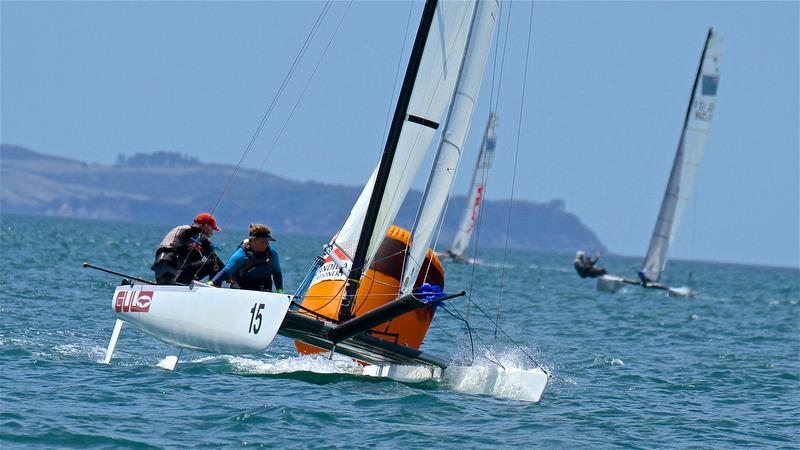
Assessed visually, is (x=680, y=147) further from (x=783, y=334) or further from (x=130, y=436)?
(x=130, y=436)

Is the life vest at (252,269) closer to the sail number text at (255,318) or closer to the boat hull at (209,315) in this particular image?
the boat hull at (209,315)

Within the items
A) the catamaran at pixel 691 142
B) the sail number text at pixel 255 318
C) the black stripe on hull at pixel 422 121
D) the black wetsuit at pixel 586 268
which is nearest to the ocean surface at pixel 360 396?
the sail number text at pixel 255 318

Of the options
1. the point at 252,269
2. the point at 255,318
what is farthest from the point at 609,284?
the point at 255,318

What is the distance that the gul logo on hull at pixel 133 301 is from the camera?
12523 mm

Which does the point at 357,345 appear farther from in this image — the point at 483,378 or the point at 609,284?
the point at 609,284

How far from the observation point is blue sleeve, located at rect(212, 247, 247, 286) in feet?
41.0

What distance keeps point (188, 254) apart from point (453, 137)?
9.70ft

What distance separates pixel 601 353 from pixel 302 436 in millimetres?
9107

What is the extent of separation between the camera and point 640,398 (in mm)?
13656

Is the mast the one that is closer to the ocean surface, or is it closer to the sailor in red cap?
the ocean surface

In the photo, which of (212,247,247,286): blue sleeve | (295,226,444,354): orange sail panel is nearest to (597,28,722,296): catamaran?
(295,226,444,354): orange sail panel

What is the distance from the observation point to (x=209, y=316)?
11.9 meters

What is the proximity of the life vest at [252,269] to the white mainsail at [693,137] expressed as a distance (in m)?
29.7

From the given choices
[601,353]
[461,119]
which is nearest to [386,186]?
[461,119]
